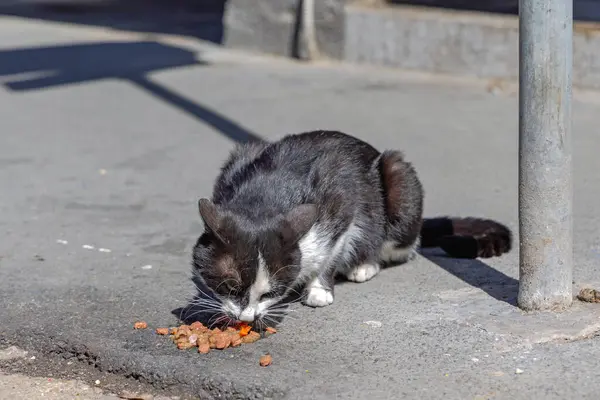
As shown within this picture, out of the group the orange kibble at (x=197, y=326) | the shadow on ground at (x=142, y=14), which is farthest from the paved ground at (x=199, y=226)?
the shadow on ground at (x=142, y=14)

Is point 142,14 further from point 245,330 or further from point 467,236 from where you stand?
point 245,330

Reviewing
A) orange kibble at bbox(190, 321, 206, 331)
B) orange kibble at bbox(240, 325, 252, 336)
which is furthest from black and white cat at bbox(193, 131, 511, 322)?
orange kibble at bbox(190, 321, 206, 331)

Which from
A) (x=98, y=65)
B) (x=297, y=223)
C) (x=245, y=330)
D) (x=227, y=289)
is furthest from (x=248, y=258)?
(x=98, y=65)

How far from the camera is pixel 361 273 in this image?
529cm

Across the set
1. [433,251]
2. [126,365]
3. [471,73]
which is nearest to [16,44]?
[471,73]

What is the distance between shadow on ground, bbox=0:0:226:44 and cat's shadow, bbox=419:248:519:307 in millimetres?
6768

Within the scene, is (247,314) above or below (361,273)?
above

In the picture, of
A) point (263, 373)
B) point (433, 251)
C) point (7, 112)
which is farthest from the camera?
point (7, 112)

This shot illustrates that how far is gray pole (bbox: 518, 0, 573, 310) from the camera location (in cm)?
441

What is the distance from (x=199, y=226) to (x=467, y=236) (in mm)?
1587

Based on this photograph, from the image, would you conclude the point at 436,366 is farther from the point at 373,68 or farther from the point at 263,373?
the point at 373,68

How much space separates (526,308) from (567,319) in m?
0.19

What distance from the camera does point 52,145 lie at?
26.6 feet

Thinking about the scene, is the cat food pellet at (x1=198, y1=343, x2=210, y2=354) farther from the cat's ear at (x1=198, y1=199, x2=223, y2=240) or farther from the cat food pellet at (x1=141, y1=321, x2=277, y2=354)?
the cat's ear at (x1=198, y1=199, x2=223, y2=240)
